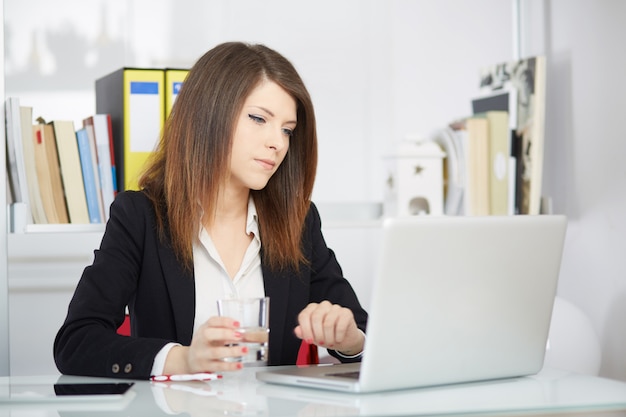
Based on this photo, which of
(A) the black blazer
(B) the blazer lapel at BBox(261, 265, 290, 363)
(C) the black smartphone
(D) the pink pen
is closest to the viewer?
(C) the black smartphone

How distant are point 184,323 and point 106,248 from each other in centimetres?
22

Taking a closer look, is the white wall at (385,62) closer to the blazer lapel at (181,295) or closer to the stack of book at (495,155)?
the stack of book at (495,155)

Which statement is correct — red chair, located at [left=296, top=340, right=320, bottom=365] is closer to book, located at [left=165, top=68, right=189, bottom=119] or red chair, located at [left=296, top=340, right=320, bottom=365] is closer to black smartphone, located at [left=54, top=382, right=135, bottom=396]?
black smartphone, located at [left=54, top=382, right=135, bottom=396]

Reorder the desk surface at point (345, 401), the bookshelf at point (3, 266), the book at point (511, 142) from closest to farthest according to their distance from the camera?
1. the desk surface at point (345, 401)
2. the bookshelf at point (3, 266)
3. the book at point (511, 142)

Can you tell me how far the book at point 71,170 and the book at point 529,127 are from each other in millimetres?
1395

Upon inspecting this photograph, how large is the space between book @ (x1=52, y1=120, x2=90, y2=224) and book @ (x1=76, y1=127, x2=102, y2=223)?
11 millimetres

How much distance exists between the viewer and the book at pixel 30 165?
2.37m

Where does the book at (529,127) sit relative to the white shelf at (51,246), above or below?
above

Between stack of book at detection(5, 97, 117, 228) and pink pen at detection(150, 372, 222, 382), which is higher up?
stack of book at detection(5, 97, 117, 228)

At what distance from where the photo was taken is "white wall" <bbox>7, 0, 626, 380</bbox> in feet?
9.53

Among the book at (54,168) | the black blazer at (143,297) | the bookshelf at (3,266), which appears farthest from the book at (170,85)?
the black blazer at (143,297)

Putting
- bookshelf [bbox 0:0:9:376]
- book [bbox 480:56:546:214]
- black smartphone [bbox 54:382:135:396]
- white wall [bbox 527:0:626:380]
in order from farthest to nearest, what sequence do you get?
book [bbox 480:56:546:214]
white wall [bbox 527:0:626:380]
bookshelf [bbox 0:0:9:376]
black smartphone [bbox 54:382:135:396]

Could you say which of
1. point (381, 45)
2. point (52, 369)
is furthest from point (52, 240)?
point (381, 45)

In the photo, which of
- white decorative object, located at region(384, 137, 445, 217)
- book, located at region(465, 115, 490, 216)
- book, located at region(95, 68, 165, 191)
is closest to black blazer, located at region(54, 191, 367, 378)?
book, located at region(95, 68, 165, 191)
